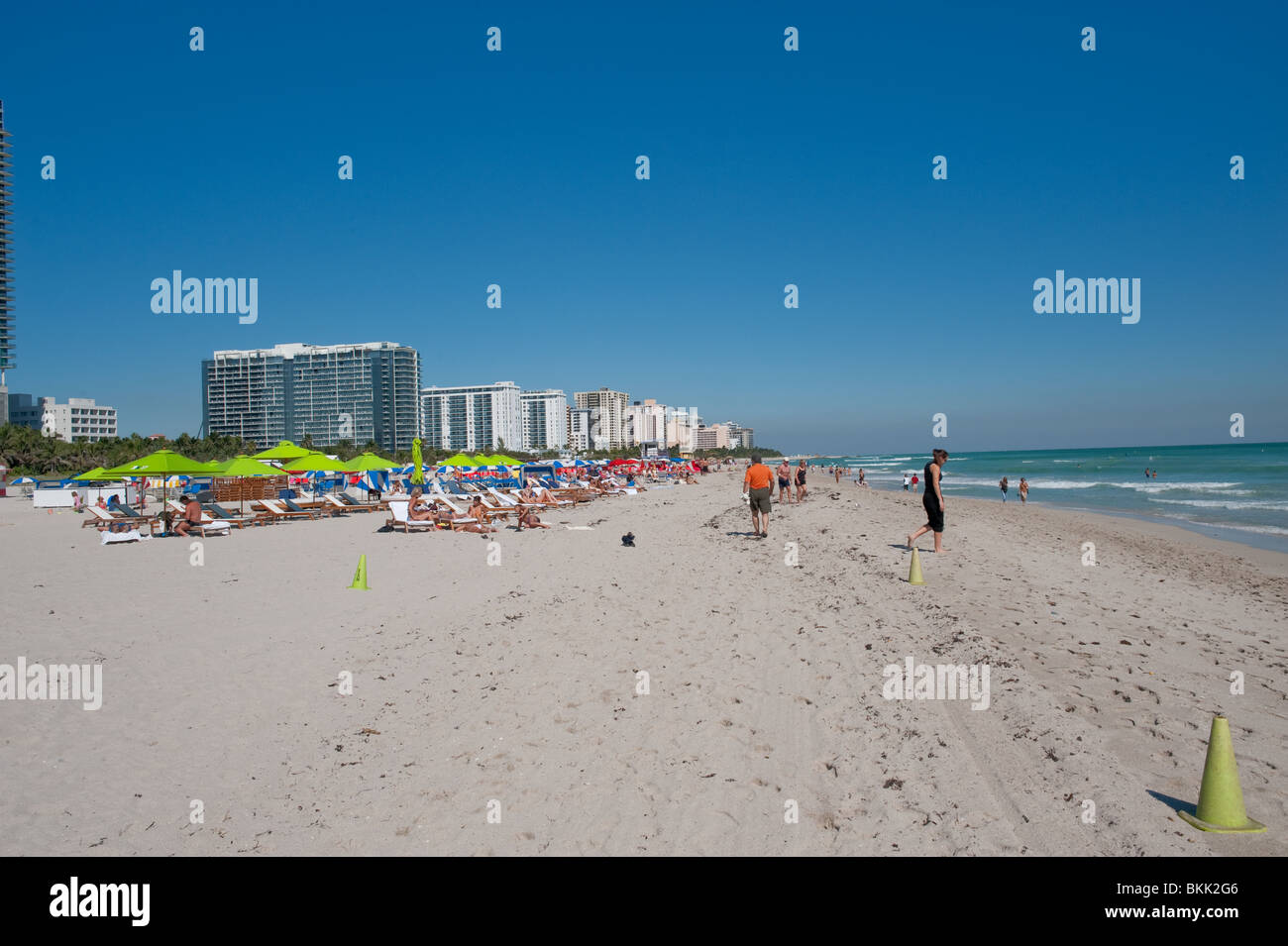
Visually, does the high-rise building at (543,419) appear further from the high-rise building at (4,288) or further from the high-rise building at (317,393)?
the high-rise building at (4,288)

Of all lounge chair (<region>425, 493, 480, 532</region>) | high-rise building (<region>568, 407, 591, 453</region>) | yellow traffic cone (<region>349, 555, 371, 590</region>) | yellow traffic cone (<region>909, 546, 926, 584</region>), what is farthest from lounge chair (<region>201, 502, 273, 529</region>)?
high-rise building (<region>568, 407, 591, 453</region>)

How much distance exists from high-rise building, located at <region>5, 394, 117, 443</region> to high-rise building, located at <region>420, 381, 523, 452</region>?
5686 cm

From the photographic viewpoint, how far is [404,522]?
16516 millimetres

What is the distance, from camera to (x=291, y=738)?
4.40 meters

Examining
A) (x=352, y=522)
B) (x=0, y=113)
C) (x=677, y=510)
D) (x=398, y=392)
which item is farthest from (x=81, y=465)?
(x=0, y=113)

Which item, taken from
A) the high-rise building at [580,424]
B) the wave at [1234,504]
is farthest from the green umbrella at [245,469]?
the high-rise building at [580,424]

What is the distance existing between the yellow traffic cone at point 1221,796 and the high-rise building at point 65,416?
447 ft

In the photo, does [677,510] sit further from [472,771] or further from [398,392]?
[398,392]

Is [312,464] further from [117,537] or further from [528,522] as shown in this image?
[528,522]

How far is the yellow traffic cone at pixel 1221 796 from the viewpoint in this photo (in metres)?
3.02

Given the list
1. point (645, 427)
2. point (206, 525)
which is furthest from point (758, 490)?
point (645, 427)

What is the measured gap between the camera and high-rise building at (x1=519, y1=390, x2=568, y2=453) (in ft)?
533

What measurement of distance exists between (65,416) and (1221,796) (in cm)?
15327

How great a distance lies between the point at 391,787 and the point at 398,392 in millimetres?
130824
